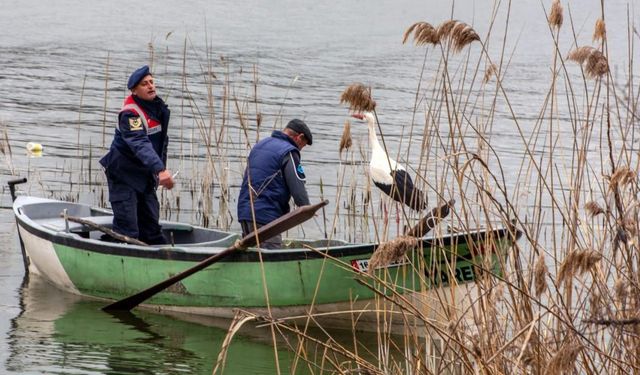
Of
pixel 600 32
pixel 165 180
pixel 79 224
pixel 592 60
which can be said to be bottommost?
pixel 79 224

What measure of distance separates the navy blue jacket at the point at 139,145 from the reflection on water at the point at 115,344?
0.98 meters

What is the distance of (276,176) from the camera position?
28.6 feet

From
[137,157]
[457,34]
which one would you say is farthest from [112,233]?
[457,34]

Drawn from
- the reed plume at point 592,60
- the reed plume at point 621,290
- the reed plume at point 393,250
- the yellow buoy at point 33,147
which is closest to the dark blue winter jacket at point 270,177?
the reed plume at point 592,60

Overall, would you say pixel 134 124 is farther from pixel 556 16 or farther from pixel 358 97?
pixel 358 97

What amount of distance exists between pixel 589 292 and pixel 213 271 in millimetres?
4572

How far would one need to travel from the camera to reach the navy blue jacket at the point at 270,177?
8641 millimetres

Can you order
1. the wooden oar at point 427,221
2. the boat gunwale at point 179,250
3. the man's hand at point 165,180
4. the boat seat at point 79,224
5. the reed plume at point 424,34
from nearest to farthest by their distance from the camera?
the reed plume at point 424,34 → the wooden oar at point 427,221 → the boat gunwale at point 179,250 → the man's hand at point 165,180 → the boat seat at point 79,224

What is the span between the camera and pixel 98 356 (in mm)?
7906

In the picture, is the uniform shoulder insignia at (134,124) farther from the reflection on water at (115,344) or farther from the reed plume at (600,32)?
the reed plume at (600,32)

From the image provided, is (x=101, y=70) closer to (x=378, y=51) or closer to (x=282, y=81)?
(x=282, y=81)

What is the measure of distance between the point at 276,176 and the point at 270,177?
0.15 meters

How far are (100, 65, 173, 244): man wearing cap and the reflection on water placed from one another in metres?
0.75

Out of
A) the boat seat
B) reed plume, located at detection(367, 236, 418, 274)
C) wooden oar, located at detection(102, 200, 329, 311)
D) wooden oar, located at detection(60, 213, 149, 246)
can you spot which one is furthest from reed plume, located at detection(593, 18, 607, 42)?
the boat seat
